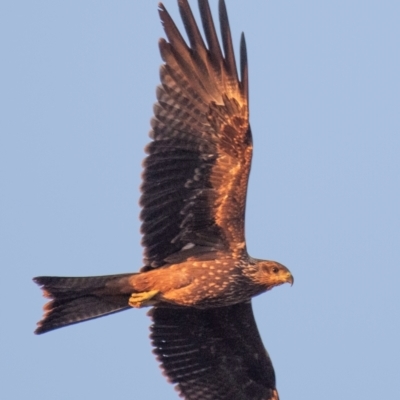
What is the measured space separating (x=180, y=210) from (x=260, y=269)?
1.10 m

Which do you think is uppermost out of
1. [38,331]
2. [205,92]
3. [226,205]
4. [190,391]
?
[205,92]

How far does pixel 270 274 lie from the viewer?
48.0 ft

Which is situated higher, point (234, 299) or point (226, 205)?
point (226, 205)

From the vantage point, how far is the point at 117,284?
14.6 meters

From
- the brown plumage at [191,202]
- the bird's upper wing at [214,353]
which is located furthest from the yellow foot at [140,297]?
the bird's upper wing at [214,353]

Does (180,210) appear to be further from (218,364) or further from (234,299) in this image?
(218,364)

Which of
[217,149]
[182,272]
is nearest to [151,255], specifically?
[182,272]

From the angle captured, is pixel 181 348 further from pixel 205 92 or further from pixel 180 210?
pixel 205 92

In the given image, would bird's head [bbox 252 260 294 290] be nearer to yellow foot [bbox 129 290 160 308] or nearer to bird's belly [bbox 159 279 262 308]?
bird's belly [bbox 159 279 262 308]

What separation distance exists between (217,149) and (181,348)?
2.63m

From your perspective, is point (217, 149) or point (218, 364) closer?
point (217, 149)

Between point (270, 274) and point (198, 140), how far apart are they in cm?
168

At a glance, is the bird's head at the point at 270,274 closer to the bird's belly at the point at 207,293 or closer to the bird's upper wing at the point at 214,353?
the bird's belly at the point at 207,293

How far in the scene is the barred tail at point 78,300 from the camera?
14.5 metres
